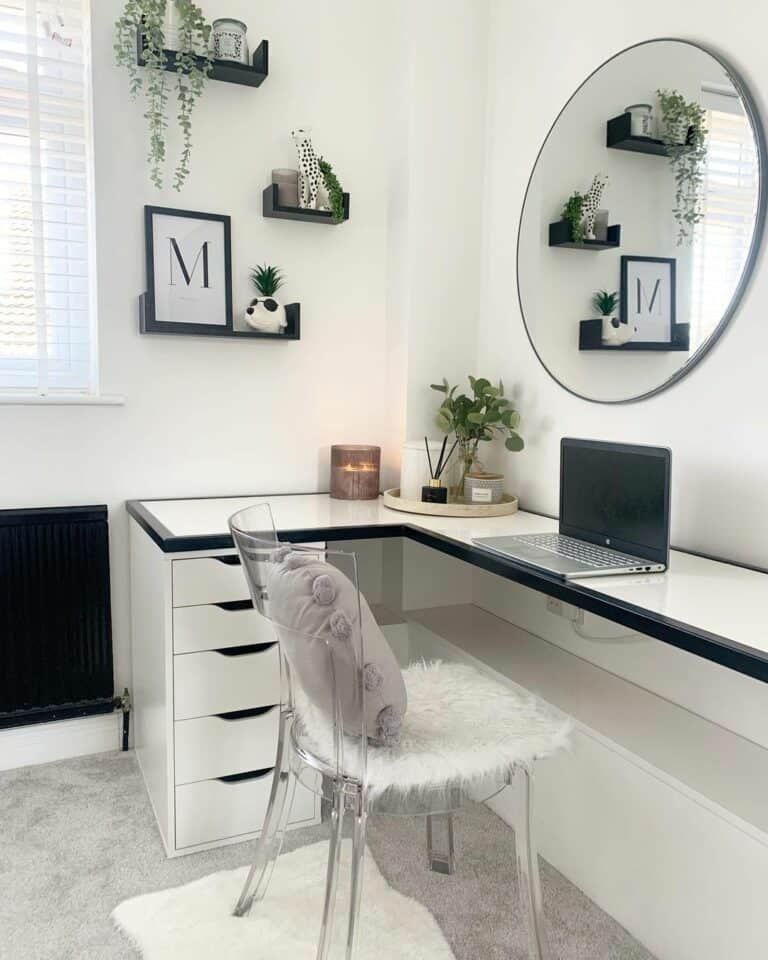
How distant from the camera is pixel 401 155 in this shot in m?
2.52

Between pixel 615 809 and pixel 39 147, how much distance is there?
221cm

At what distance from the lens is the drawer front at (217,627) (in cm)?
184

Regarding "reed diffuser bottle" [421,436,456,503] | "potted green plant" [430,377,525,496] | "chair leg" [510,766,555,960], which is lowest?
"chair leg" [510,766,555,960]

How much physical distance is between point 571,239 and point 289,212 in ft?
2.75

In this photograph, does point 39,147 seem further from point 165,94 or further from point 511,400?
point 511,400

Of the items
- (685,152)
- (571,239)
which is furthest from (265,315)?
(685,152)

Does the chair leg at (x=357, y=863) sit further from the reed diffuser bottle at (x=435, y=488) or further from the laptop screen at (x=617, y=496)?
the reed diffuser bottle at (x=435, y=488)

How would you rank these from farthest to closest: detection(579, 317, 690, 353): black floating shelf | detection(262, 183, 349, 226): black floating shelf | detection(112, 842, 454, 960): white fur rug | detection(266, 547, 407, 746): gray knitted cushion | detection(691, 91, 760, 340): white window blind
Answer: detection(262, 183, 349, 226): black floating shelf < detection(579, 317, 690, 353): black floating shelf < detection(691, 91, 760, 340): white window blind < detection(112, 842, 454, 960): white fur rug < detection(266, 547, 407, 746): gray knitted cushion

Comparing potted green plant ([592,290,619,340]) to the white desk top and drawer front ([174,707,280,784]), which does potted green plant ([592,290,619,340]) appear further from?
drawer front ([174,707,280,784])

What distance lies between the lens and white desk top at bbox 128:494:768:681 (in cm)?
124

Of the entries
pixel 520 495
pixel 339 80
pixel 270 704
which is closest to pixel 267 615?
pixel 270 704

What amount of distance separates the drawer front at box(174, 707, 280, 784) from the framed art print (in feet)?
4.21

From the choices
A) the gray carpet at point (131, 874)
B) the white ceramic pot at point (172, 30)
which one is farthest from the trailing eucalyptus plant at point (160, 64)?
the gray carpet at point (131, 874)

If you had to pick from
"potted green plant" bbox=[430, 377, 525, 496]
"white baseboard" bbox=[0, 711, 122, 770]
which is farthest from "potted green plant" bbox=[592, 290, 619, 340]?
"white baseboard" bbox=[0, 711, 122, 770]
